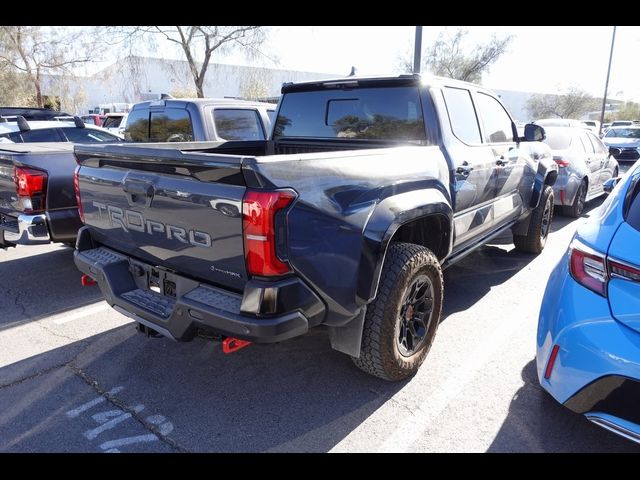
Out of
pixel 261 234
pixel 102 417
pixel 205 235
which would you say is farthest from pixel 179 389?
pixel 261 234

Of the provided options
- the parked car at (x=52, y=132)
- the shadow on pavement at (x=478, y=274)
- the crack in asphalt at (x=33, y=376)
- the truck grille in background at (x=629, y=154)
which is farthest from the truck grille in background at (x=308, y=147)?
the truck grille in background at (x=629, y=154)

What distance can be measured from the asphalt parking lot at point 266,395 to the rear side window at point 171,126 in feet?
7.87

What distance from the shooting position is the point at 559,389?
86.7 inches

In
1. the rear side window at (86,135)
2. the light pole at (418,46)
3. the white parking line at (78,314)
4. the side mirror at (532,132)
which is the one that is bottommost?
the white parking line at (78,314)

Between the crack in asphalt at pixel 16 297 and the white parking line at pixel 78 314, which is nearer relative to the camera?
the white parking line at pixel 78 314

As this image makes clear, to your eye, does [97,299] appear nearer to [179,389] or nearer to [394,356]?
[179,389]

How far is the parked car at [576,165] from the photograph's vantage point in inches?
294

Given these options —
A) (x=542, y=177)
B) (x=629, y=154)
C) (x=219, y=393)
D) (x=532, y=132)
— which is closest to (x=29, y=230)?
(x=219, y=393)

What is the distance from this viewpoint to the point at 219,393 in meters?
2.95

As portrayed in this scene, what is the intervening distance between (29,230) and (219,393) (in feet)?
9.54

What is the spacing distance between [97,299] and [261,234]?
327 cm

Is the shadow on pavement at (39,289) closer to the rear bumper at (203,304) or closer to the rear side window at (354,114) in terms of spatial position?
the rear bumper at (203,304)

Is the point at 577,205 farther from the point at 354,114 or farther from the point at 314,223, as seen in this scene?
the point at 314,223

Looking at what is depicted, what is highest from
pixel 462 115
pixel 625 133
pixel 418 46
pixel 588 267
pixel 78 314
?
pixel 418 46
